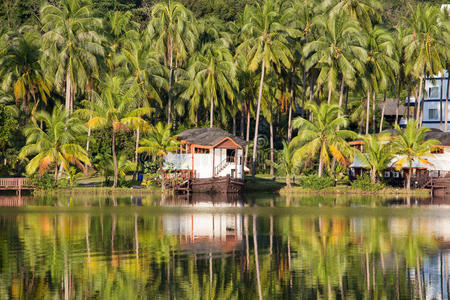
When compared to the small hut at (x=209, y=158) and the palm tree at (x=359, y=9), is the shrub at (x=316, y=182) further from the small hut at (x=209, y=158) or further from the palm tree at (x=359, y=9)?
the palm tree at (x=359, y=9)

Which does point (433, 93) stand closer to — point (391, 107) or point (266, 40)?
point (391, 107)

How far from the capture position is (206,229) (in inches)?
1428

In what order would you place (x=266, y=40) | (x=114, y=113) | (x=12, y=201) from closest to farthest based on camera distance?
(x=12, y=201) < (x=114, y=113) < (x=266, y=40)

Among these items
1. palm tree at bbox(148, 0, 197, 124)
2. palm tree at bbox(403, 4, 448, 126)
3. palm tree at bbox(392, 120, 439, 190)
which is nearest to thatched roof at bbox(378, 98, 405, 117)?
palm tree at bbox(403, 4, 448, 126)

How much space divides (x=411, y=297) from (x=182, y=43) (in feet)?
184

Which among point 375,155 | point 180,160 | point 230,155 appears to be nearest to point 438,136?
point 375,155

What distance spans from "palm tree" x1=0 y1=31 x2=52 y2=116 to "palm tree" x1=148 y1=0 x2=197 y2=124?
1123 cm

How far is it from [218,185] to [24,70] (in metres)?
22.0

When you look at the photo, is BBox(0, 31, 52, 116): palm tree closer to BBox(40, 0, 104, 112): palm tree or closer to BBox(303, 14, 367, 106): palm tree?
BBox(40, 0, 104, 112): palm tree

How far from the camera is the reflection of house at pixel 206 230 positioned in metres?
30.4

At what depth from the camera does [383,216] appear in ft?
140

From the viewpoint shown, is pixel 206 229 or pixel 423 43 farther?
pixel 423 43

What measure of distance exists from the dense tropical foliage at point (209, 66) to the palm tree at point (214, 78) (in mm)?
119

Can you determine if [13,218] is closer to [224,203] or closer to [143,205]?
[143,205]
